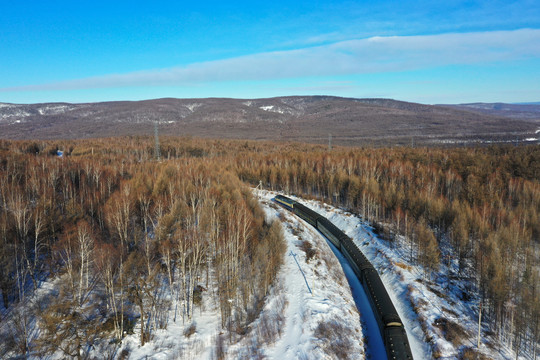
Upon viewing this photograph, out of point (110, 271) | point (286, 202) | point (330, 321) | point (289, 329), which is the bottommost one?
point (289, 329)

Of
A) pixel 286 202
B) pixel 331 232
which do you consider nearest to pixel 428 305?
pixel 331 232

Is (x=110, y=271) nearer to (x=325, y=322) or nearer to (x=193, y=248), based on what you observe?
(x=193, y=248)

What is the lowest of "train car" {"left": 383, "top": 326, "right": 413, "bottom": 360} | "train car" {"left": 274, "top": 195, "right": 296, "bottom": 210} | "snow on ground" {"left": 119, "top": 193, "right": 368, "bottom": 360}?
"snow on ground" {"left": 119, "top": 193, "right": 368, "bottom": 360}

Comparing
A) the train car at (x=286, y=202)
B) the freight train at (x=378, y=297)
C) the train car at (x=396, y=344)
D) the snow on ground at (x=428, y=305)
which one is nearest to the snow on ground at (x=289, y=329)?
the freight train at (x=378, y=297)

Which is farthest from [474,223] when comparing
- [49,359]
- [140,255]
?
[49,359]

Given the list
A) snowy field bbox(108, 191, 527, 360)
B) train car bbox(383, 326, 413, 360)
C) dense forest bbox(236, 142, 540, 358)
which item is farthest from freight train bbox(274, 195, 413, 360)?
dense forest bbox(236, 142, 540, 358)

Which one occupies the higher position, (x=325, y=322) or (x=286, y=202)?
(x=286, y=202)

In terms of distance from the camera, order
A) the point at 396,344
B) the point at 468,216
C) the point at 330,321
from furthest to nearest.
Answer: the point at 468,216, the point at 330,321, the point at 396,344

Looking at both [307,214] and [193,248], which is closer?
[193,248]

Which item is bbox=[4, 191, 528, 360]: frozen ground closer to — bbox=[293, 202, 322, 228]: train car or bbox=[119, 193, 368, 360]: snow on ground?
bbox=[119, 193, 368, 360]: snow on ground
